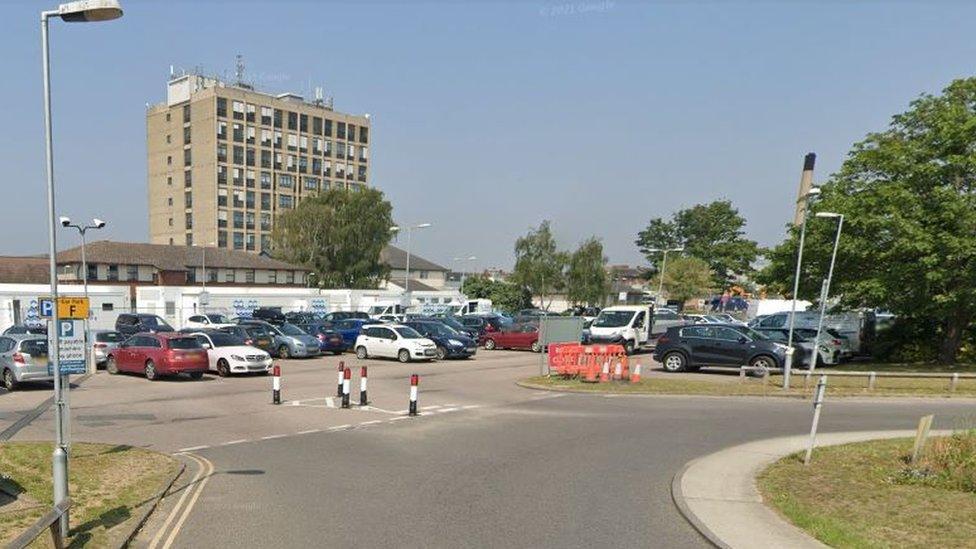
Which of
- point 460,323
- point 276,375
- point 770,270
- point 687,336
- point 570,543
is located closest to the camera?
point 570,543

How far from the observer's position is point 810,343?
2659cm

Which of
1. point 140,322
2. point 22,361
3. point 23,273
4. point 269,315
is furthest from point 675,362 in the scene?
point 23,273

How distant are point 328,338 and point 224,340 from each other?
341 inches

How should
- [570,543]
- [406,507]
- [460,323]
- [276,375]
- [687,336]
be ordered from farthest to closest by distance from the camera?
[460,323] → [687,336] → [276,375] → [406,507] → [570,543]

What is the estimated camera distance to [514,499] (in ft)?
28.5

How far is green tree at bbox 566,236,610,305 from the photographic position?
69812mm

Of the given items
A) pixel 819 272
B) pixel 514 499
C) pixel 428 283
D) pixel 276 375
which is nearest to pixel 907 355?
pixel 819 272

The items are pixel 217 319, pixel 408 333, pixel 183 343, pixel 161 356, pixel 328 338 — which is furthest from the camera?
pixel 217 319

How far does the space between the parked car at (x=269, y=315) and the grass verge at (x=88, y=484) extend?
37.5 meters

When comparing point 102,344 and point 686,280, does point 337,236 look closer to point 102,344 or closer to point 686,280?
point 686,280

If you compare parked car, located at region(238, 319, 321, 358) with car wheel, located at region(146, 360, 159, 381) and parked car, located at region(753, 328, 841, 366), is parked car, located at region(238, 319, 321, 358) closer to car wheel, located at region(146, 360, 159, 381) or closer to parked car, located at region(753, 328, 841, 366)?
car wheel, located at region(146, 360, 159, 381)

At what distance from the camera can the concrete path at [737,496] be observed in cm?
728

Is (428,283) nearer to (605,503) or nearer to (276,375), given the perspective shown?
(276,375)

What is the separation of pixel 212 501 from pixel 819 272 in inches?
992
